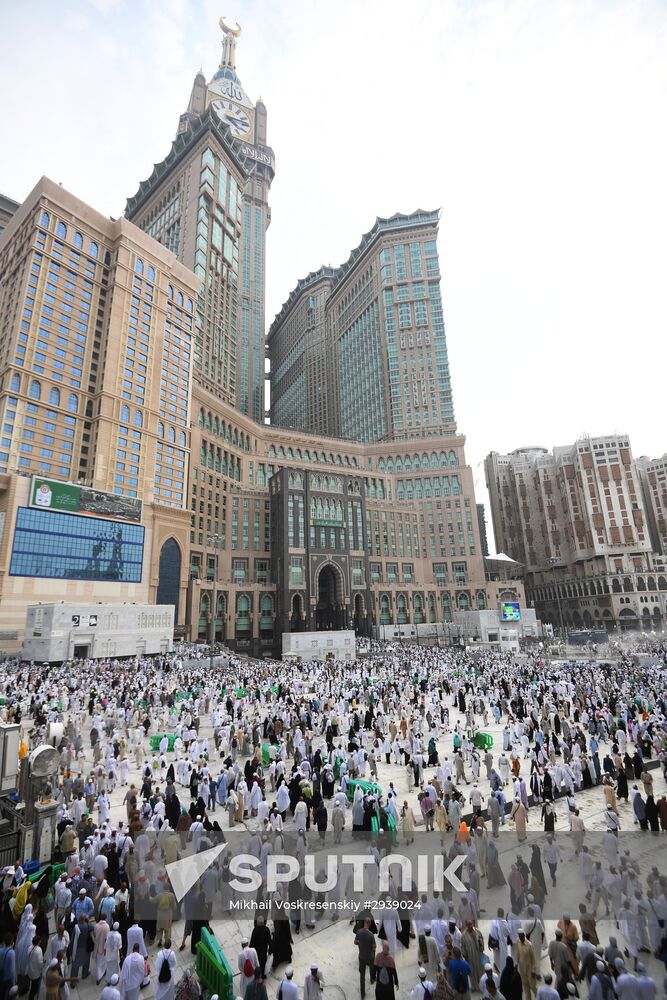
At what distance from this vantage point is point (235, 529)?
66625 millimetres

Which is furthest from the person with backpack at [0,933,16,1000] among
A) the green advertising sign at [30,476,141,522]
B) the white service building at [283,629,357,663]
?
the green advertising sign at [30,476,141,522]

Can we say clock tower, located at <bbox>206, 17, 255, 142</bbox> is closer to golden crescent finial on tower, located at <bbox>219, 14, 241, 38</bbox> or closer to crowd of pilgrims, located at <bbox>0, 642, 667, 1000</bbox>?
golden crescent finial on tower, located at <bbox>219, 14, 241, 38</bbox>

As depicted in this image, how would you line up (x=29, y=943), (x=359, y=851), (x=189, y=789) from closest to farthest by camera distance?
(x=29, y=943) < (x=359, y=851) < (x=189, y=789)

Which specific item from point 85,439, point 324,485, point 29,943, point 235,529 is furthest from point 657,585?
point 29,943

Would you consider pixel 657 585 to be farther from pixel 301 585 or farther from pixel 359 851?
pixel 359 851

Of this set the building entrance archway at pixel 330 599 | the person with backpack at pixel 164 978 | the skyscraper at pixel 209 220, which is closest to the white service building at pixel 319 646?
the building entrance archway at pixel 330 599

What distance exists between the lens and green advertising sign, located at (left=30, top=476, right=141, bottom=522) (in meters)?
43.2

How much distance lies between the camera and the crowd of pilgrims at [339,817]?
6688mm

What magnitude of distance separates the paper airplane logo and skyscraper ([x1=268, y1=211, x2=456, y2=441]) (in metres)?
85.1

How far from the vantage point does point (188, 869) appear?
8.70 metres

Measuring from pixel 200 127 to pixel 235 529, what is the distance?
73216mm

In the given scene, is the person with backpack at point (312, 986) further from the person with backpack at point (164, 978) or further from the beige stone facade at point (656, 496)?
the beige stone facade at point (656, 496)

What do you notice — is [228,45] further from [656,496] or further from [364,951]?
[364,951]

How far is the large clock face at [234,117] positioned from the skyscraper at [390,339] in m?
40.2
